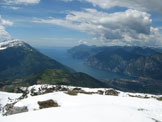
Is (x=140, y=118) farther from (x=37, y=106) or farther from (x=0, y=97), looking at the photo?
(x=0, y=97)

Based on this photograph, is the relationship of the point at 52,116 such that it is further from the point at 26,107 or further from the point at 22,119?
the point at 26,107

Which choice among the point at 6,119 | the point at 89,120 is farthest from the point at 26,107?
the point at 89,120

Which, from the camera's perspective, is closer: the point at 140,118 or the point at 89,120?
the point at 89,120

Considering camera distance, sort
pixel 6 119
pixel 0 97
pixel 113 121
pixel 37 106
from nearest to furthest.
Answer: pixel 113 121, pixel 6 119, pixel 37 106, pixel 0 97

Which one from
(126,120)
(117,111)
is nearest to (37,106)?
(117,111)

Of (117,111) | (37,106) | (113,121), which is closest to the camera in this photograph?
(113,121)

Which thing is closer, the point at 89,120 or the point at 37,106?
the point at 89,120

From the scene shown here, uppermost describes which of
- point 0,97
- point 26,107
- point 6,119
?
point 6,119

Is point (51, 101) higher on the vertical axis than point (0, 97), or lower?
higher

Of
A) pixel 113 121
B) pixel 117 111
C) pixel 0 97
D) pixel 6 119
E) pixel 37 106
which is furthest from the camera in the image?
pixel 0 97
